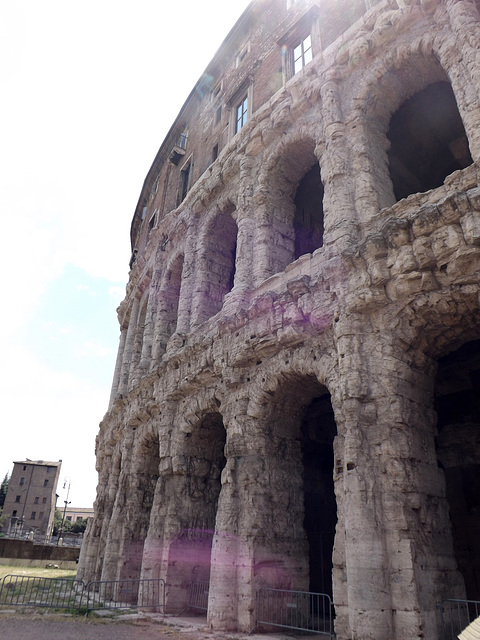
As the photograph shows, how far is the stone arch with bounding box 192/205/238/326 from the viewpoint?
427 inches

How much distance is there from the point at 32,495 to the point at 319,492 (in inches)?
1912

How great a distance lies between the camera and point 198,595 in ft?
28.0

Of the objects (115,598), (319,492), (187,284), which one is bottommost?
(115,598)

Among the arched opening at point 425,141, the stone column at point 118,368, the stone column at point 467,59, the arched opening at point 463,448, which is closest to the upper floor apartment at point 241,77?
the arched opening at point 425,141

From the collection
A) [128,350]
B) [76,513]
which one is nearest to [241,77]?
[128,350]

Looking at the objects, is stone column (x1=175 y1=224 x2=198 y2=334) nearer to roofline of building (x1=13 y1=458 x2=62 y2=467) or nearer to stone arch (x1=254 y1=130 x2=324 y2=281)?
stone arch (x1=254 y1=130 x2=324 y2=281)

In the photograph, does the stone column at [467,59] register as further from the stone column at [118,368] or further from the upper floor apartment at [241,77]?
the stone column at [118,368]

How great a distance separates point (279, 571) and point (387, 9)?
9.28 m

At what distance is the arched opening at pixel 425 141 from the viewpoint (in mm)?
8906

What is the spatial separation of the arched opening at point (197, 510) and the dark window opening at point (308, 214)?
15.5 ft

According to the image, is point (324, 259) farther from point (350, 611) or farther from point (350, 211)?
point (350, 611)

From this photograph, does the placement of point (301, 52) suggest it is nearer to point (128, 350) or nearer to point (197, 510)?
point (197, 510)

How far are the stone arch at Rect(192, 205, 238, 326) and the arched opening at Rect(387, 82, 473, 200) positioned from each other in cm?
378

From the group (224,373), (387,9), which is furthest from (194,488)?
(387,9)
